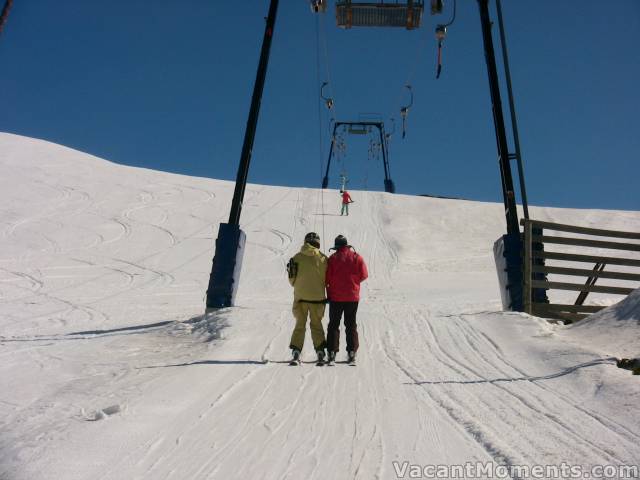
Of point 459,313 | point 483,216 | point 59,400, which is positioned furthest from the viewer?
point 483,216

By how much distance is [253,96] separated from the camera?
456 inches

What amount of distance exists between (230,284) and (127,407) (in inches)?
236

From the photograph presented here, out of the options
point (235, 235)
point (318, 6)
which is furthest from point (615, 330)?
point (318, 6)

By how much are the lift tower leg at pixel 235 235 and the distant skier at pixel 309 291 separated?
390 cm

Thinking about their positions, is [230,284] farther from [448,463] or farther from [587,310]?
[448,463]

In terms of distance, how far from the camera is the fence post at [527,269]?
925cm

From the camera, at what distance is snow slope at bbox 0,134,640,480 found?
3566mm

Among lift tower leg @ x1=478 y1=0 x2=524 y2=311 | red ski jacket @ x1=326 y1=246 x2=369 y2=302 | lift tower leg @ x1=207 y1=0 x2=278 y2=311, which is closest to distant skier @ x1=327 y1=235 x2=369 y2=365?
red ski jacket @ x1=326 y1=246 x2=369 y2=302

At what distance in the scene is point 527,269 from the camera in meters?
9.36

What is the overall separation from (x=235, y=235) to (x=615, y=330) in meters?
6.80

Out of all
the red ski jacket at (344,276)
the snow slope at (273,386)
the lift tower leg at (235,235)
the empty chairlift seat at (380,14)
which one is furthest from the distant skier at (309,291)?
the empty chairlift seat at (380,14)

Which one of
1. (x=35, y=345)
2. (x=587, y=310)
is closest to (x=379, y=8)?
(x=587, y=310)

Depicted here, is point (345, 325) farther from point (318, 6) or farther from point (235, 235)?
point (318, 6)

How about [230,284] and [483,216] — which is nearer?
[230,284]
